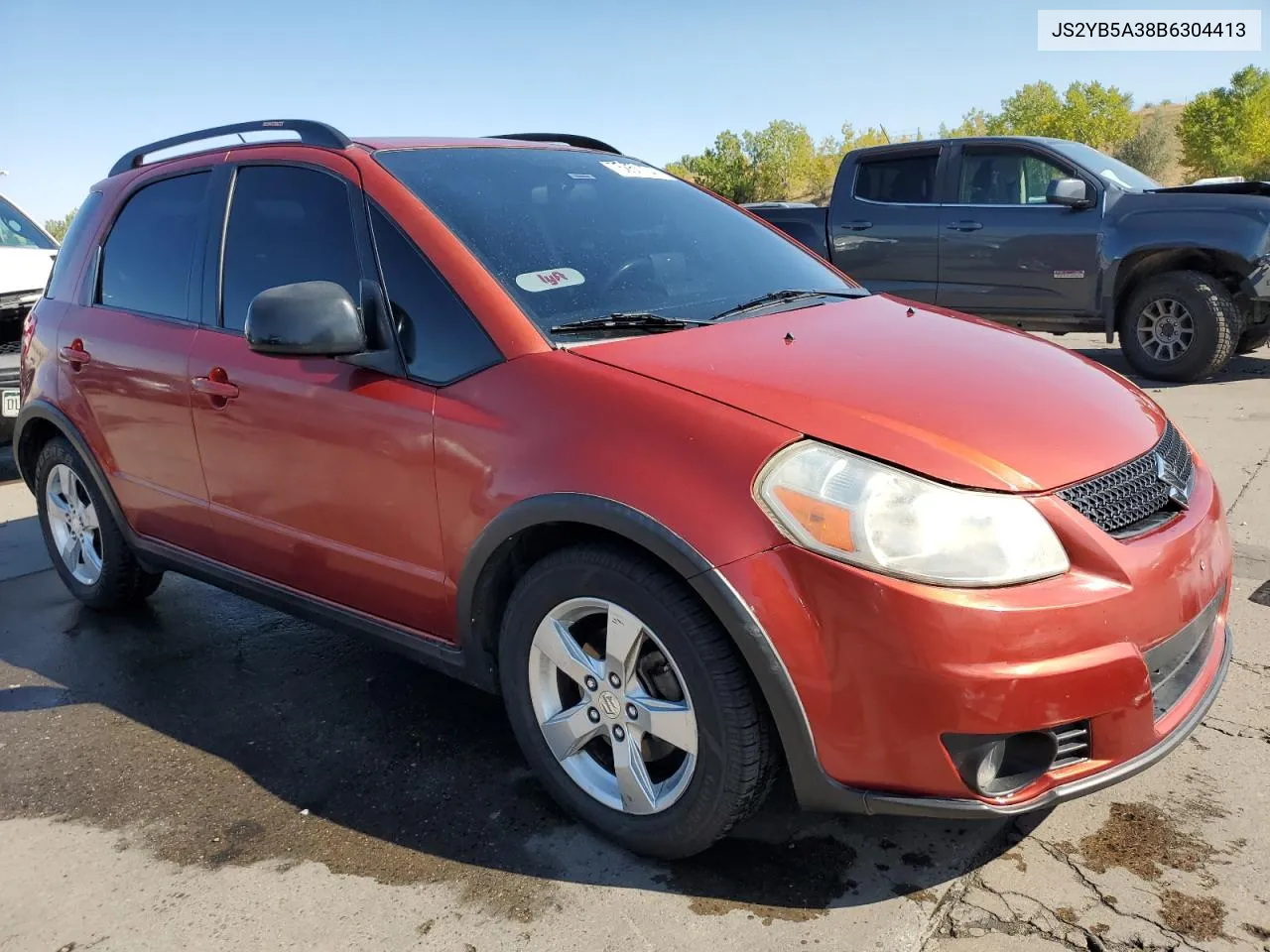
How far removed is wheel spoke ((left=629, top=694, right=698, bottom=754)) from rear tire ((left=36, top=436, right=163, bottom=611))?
262cm

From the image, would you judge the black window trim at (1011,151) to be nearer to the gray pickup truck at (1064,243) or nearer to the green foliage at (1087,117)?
the gray pickup truck at (1064,243)

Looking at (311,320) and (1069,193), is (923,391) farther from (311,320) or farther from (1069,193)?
(1069,193)

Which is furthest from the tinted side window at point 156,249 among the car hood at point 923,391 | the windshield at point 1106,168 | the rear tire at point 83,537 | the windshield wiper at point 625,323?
the windshield at point 1106,168

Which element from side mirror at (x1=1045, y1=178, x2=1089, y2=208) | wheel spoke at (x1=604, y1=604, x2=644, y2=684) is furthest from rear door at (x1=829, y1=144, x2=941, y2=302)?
wheel spoke at (x1=604, y1=604, x2=644, y2=684)

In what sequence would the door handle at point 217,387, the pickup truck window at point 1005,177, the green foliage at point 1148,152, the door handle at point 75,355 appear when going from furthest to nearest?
the green foliage at point 1148,152, the pickup truck window at point 1005,177, the door handle at point 75,355, the door handle at point 217,387

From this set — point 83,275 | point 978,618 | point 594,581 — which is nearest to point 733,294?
point 594,581

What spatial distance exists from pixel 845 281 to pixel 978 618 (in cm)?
185

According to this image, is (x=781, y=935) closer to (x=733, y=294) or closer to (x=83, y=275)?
(x=733, y=294)

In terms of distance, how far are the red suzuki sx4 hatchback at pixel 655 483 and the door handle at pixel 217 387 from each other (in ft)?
0.03

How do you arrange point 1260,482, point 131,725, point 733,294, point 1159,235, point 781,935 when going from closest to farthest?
point 781,935
point 733,294
point 131,725
point 1260,482
point 1159,235

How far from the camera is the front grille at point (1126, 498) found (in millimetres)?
2162

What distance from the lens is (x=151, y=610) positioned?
4.43m

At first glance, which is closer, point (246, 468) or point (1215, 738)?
point (1215, 738)

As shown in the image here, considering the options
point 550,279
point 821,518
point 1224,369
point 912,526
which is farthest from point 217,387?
point 1224,369
